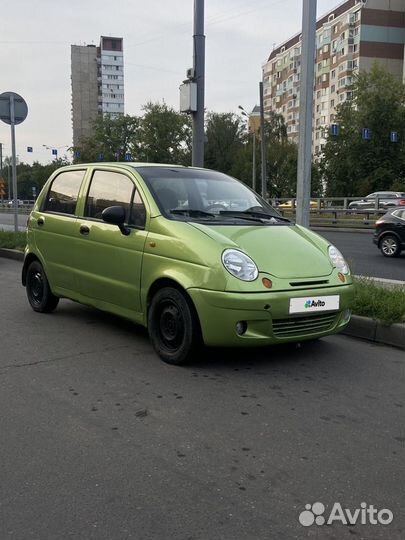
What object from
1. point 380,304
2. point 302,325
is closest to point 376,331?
point 380,304

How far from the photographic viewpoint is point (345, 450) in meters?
3.21

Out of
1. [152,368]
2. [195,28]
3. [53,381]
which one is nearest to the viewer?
[53,381]

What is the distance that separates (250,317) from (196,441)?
1259 mm

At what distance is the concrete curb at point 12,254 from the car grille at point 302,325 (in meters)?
8.15

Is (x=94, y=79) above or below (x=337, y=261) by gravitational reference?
above

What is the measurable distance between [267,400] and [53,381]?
1625 millimetres

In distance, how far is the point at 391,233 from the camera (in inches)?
563

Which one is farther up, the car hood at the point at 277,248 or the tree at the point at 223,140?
the tree at the point at 223,140

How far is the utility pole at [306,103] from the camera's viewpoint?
682 centimetres

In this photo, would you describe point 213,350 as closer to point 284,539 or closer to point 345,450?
point 345,450

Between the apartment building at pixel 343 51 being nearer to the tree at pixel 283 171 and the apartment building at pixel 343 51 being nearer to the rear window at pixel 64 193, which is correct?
the tree at pixel 283 171

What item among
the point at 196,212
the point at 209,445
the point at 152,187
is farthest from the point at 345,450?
the point at 152,187

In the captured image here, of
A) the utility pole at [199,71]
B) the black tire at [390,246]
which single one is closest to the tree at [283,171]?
the black tire at [390,246]

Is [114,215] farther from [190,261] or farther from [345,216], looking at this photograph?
[345,216]
